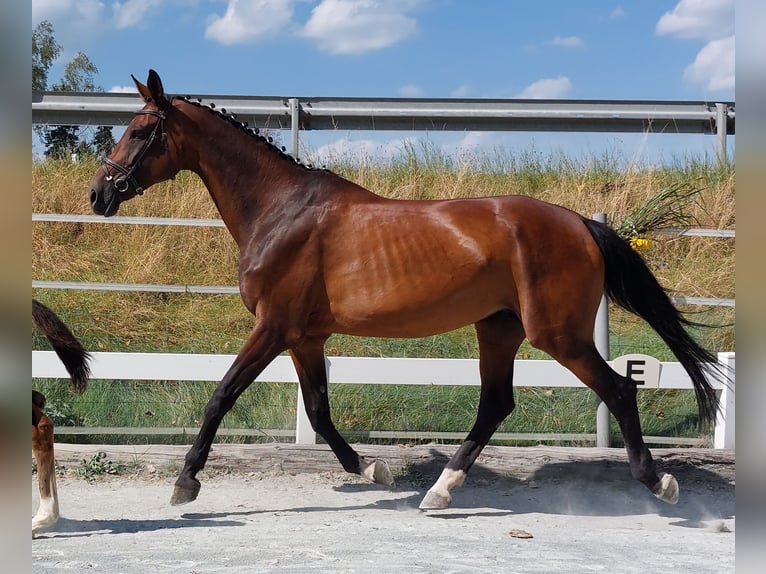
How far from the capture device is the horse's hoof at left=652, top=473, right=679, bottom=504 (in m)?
4.29

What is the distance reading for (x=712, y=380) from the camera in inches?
217

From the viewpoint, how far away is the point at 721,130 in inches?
367

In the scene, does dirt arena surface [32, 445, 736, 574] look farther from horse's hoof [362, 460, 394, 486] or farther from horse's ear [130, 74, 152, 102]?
horse's ear [130, 74, 152, 102]

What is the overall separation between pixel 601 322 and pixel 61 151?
26.5ft

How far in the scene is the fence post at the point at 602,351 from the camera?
561 centimetres

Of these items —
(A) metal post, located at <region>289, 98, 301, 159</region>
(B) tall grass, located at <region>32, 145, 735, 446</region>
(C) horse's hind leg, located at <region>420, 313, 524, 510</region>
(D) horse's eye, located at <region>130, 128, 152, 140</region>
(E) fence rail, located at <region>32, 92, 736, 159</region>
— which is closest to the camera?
(D) horse's eye, located at <region>130, 128, 152, 140</region>

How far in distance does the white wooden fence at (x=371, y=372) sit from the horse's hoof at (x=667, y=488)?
4.06ft

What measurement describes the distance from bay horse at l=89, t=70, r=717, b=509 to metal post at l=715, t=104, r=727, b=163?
5538mm

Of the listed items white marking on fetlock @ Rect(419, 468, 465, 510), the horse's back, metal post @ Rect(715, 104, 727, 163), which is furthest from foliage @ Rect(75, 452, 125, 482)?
metal post @ Rect(715, 104, 727, 163)

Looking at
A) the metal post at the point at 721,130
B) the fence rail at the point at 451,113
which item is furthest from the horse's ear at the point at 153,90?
the metal post at the point at 721,130

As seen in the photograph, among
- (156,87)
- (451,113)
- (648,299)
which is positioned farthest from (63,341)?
(451,113)

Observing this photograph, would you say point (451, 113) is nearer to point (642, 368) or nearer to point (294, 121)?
point (294, 121)

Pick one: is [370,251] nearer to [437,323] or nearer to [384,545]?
[437,323]
